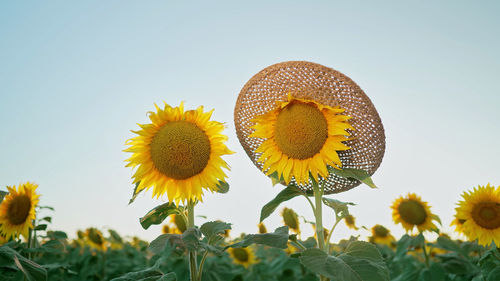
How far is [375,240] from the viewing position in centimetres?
967

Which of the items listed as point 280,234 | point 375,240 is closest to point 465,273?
point 280,234

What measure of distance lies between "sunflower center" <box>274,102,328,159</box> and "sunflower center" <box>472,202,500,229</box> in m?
2.53

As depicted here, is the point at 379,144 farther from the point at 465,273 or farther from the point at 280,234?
the point at 465,273

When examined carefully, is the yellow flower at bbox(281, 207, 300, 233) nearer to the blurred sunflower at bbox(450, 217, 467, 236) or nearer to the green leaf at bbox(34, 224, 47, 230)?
the blurred sunflower at bbox(450, 217, 467, 236)

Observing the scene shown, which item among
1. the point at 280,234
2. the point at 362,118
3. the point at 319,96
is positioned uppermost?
the point at 319,96

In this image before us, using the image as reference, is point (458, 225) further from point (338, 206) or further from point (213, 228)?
point (213, 228)

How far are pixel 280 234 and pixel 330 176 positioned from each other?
580 mm

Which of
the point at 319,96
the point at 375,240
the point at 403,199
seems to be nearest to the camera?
the point at 319,96

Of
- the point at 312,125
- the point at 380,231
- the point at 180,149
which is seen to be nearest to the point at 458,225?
the point at 312,125

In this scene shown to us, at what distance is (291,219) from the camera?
6340 millimetres

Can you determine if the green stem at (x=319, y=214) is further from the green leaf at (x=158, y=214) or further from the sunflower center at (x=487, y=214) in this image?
the sunflower center at (x=487, y=214)

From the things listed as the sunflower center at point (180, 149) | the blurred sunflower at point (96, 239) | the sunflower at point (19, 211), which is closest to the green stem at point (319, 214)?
the sunflower center at point (180, 149)

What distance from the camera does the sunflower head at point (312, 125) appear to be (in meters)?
2.26

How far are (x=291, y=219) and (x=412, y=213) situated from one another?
185 cm
